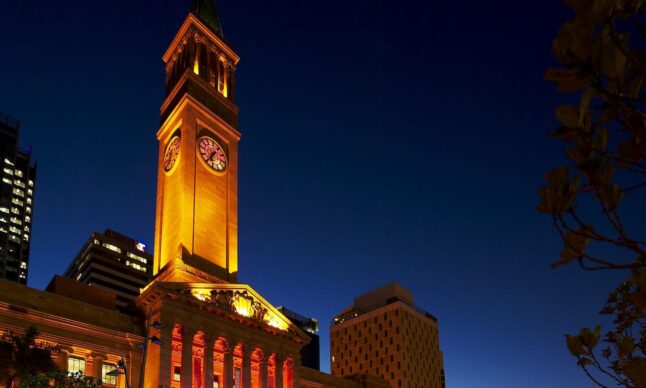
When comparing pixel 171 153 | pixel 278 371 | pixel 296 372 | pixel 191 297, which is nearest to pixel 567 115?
pixel 191 297

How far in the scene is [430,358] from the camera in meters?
135


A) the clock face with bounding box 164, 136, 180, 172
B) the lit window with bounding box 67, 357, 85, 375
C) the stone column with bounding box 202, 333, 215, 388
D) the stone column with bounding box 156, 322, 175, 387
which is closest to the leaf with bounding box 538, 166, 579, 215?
the stone column with bounding box 156, 322, 175, 387

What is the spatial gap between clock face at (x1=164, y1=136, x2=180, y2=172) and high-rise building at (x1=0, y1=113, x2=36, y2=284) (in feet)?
290

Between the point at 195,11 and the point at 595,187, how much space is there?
73.6 m

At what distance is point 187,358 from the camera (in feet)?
158

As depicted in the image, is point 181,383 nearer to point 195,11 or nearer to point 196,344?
point 196,344

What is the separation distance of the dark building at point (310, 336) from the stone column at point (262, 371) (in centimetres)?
9695

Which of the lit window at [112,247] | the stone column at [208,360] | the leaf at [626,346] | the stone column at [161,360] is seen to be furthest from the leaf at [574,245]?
the lit window at [112,247]

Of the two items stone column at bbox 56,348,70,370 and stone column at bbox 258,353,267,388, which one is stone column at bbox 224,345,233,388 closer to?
stone column at bbox 258,353,267,388

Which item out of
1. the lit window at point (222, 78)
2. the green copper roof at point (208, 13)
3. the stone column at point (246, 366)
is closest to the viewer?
the stone column at point (246, 366)

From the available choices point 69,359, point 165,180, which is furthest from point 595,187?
point 165,180

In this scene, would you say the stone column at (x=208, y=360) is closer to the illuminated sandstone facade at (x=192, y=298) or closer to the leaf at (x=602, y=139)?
the illuminated sandstone facade at (x=192, y=298)

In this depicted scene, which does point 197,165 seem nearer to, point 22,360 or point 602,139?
point 22,360

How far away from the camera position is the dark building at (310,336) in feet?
503
